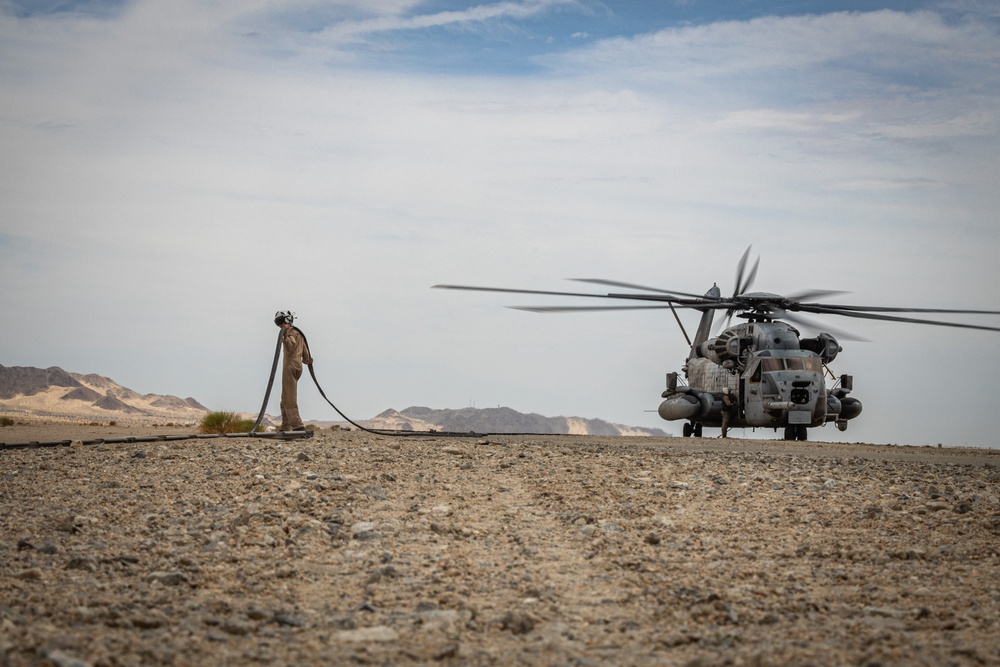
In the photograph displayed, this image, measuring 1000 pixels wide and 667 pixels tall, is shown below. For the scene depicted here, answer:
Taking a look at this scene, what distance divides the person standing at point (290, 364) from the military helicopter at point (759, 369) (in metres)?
7.89

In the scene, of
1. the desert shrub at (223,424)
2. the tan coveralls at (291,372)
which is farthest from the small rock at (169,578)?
the desert shrub at (223,424)

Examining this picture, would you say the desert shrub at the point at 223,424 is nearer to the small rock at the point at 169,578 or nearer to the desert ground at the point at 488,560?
the desert ground at the point at 488,560

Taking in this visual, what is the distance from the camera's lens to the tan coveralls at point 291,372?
850 inches

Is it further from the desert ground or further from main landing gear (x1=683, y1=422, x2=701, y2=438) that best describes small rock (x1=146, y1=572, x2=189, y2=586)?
main landing gear (x1=683, y1=422, x2=701, y2=438)

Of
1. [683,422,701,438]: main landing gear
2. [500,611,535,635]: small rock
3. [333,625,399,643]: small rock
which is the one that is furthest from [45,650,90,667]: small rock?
[683,422,701,438]: main landing gear

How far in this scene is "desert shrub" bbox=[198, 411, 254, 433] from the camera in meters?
24.0

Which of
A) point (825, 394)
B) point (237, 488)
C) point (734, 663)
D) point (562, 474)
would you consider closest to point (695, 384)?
point (825, 394)

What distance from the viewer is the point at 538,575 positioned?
962 cm

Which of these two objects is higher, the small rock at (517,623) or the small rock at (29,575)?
the small rock at (517,623)

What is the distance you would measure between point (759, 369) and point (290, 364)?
51.7 ft

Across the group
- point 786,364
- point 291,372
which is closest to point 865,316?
point 786,364

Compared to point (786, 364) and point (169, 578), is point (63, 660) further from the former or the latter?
point (786, 364)

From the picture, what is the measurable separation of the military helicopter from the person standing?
789 centimetres

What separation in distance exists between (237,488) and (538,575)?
5.72m
